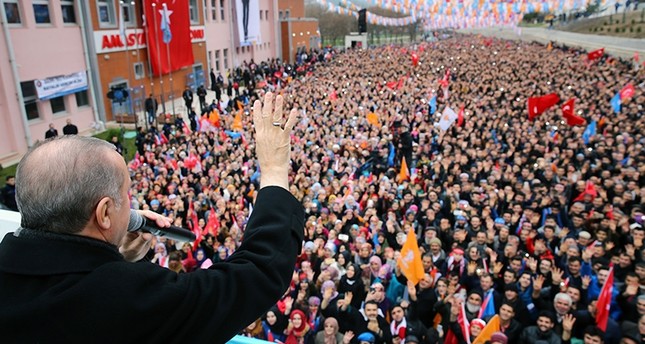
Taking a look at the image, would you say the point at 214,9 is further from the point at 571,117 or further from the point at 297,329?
A: the point at 297,329

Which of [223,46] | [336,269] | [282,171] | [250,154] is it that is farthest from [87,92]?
[282,171]

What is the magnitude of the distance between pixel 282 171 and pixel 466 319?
4848mm

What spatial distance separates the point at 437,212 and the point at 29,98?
51.5 feet

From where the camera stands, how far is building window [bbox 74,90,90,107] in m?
20.3

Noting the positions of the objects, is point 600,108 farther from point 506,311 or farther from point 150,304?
point 150,304

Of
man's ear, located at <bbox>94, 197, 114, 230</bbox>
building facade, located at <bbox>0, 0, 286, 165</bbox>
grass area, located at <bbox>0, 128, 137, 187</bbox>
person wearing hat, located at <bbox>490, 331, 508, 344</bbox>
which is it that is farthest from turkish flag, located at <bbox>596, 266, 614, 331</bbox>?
building facade, located at <bbox>0, 0, 286, 165</bbox>

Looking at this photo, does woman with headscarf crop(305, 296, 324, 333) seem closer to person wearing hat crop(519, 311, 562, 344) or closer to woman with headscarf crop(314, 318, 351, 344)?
woman with headscarf crop(314, 318, 351, 344)

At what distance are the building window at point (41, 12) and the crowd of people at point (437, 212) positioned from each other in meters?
6.13

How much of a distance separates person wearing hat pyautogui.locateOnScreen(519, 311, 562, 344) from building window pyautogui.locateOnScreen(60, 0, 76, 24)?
66.6 feet

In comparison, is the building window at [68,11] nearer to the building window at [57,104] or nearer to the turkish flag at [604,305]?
the building window at [57,104]

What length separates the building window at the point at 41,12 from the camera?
703 inches

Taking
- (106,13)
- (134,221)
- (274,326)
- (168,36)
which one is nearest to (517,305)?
(274,326)

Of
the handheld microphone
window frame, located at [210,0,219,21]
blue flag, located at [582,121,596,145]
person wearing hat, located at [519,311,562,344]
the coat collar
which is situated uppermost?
window frame, located at [210,0,219,21]

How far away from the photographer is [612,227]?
24.8 ft
